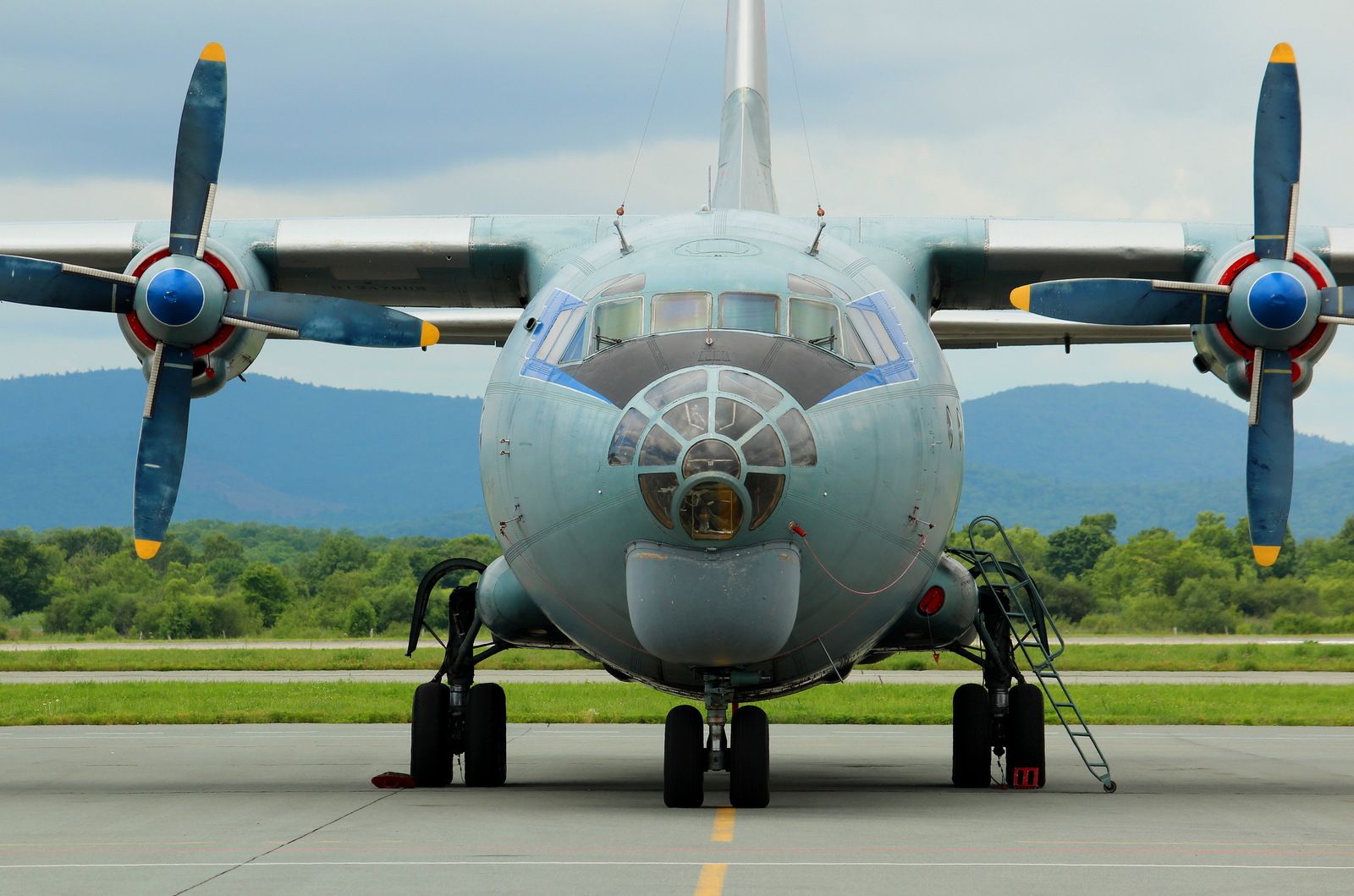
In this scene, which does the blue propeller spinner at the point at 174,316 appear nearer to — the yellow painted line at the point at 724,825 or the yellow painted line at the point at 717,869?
the yellow painted line at the point at 724,825

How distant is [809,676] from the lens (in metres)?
10.3

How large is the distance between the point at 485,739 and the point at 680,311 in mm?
4931

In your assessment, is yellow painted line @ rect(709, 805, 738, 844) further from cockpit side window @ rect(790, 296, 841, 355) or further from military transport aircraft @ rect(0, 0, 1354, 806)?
cockpit side window @ rect(790, 296, 841, 355)

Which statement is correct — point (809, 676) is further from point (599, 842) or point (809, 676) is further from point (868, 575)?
point (599, 842)

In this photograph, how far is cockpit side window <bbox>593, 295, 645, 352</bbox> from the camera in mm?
9250

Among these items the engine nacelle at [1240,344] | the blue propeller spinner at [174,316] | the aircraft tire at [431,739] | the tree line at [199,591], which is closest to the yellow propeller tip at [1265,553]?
the engine nacelle at [1240,344]

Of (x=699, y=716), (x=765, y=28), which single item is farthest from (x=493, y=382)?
(x=765, y=28)

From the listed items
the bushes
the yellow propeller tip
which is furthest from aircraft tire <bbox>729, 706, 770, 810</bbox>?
the bushes

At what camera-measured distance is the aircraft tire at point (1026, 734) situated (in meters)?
12.8

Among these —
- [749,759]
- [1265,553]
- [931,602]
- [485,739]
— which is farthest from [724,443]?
[1265,553]

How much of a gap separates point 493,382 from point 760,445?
2.81 metres

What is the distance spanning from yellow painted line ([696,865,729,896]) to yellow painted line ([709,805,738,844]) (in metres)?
0.92

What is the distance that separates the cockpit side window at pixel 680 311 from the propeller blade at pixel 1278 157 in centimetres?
541

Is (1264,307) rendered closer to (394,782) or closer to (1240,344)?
(1240,344)
